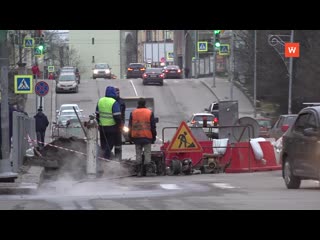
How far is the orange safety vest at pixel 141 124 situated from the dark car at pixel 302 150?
4.42 m

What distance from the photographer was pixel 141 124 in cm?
2033

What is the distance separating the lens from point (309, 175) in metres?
15.5

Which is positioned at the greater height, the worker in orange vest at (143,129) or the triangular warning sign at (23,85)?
the triangular warning sign at (23,85)

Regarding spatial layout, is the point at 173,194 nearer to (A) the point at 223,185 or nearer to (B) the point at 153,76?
(A) the point at 223,185

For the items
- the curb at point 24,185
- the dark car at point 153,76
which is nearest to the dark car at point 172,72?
the dark car at point 153,76

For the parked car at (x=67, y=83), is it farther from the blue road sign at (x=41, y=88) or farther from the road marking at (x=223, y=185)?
the road marking at (x=223, y=185)

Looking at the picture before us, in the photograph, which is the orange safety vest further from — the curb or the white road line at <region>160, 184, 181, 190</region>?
the white road line at <region>160, 184, 181, 190</region>

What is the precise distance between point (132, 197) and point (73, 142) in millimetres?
7885

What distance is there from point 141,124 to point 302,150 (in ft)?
18.4

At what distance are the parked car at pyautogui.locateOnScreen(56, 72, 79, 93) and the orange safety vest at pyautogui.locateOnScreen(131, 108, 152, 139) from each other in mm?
49318

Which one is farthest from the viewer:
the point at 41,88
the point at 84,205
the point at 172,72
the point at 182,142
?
the point at 172,72

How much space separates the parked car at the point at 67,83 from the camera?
69188 mm

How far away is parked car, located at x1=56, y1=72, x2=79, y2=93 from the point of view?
6919 cm

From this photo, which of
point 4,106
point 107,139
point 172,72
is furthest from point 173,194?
point 172,72
